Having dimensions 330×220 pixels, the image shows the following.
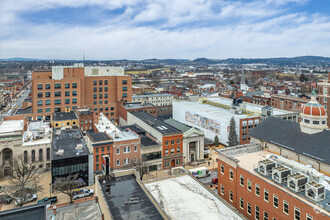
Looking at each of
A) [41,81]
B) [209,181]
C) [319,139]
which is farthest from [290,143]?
[41,81]

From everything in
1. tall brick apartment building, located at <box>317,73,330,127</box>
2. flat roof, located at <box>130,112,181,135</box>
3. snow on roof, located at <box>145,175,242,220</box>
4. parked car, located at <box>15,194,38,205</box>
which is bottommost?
parked car, located at <box>15,194,38,205</box>

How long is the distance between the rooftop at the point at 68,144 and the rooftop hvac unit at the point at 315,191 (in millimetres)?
45678

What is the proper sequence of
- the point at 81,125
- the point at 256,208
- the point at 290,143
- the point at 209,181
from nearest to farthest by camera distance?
the point at 256,208, the point at 290,143, the point at 209,181, the point at 81,125

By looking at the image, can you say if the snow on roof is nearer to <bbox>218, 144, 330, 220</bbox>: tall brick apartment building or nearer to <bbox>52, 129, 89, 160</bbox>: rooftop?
<bbox>218, 144, 330, 220</bbox>: tall brick apartment building

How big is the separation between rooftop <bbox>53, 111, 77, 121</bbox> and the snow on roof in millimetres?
57377

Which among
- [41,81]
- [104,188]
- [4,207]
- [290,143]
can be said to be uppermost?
[41,81]

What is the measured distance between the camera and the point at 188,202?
3441cm

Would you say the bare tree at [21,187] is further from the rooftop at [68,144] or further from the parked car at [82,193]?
the parked car at [82,193]

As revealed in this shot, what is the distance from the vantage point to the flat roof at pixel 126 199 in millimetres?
27505

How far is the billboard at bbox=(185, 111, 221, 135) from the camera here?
3561 inches

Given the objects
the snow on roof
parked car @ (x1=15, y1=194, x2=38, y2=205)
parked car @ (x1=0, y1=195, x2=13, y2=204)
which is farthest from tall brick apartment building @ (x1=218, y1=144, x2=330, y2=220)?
parked car @ (x1=0, y1=195, x2=13, y2=204)

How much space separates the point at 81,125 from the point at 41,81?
26.5 metres

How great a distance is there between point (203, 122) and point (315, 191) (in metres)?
67.7

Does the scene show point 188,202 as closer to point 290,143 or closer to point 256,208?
point 256,208
